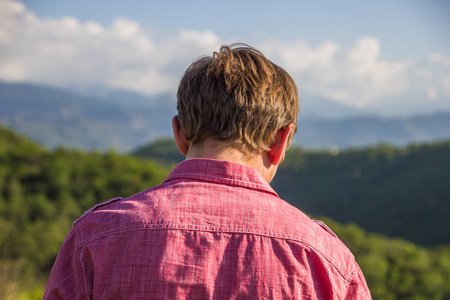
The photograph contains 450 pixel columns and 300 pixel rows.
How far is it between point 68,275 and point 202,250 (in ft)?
1.31

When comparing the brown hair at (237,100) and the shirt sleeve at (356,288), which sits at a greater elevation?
the brown hair at (237,100)

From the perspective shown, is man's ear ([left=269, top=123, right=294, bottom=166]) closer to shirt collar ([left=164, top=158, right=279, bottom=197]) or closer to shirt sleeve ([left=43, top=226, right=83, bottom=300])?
shirt collar ([left=164, top=158, right=279, bottom=197])

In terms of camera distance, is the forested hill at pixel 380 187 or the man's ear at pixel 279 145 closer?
the man's ear at pixel 279 145

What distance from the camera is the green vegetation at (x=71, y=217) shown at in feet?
53.0

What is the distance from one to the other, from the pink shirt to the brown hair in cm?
17

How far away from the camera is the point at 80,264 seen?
129cm

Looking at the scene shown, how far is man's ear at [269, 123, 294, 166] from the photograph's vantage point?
1535mm

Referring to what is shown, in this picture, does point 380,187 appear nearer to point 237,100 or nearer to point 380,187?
point 380,187

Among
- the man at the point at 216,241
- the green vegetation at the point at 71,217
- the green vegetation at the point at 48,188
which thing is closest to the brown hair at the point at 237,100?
the man at the point at 216,241

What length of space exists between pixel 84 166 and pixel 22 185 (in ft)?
15.0

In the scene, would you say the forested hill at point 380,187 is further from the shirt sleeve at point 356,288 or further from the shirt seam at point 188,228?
the shirt seam at point 188,228

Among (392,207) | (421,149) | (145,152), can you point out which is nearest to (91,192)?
(392,207)

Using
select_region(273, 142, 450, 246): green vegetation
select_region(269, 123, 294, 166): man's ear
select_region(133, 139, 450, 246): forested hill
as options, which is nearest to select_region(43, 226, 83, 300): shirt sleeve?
select_region(269, 123, 294, 166): man's ear

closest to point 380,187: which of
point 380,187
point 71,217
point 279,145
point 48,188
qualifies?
point 380,187
